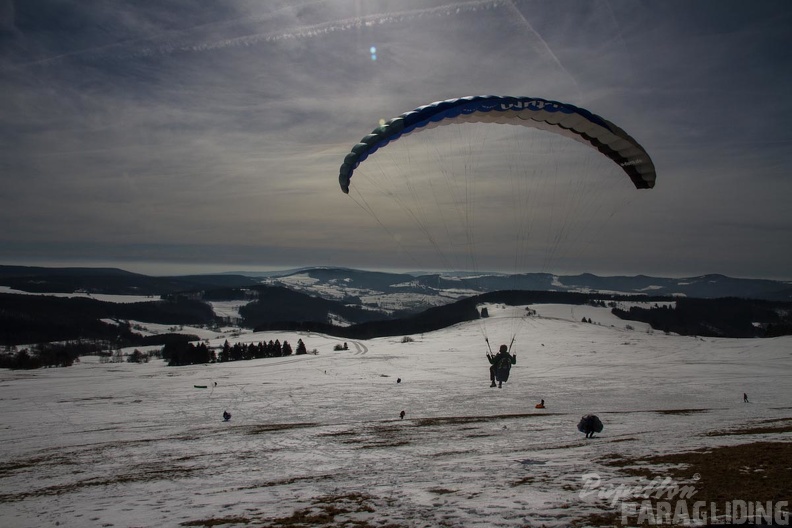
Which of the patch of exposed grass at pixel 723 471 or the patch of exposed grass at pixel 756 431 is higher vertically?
the patch of exposed grass at pixel 723 471

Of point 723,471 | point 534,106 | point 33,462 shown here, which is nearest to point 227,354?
point 33,462

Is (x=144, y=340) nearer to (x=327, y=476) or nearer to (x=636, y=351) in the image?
(x=636, y=351)

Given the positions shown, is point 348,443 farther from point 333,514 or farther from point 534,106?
point 534,106

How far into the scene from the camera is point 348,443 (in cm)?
1925

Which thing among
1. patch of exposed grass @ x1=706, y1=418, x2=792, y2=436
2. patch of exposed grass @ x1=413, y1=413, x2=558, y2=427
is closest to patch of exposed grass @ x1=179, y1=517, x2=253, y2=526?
patch of exposed grass @ x1=413, y1=413, x2=558, y2=427

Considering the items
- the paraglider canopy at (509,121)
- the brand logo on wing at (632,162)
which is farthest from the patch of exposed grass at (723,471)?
the paraglider canopy at (509,121)

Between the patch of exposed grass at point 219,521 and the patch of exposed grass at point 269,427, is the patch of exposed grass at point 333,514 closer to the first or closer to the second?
the patch of exposed grass at point 219,521

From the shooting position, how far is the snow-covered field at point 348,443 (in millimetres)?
9609

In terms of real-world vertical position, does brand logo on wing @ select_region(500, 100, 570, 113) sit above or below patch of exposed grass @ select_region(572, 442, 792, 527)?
above

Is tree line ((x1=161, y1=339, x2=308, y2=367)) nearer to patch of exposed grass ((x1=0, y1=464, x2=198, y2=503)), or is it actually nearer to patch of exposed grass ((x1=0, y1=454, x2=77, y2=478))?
patch of exposed grass ((x1=0, y1=454, x2=77, y2=478))

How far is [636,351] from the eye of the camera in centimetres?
9388

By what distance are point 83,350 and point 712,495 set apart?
20766 cm

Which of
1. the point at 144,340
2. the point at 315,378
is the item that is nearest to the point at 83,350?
the point at 144,340

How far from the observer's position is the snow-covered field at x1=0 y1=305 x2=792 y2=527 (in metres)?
9.61
